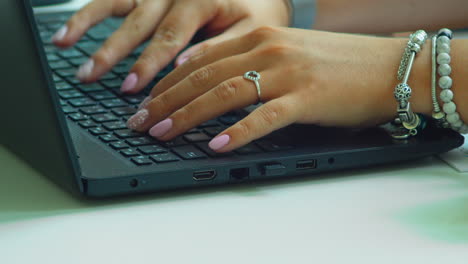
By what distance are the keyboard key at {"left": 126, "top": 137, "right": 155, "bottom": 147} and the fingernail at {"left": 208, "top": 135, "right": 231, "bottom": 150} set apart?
6 centimetres

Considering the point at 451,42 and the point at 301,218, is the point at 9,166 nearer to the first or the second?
the point at 301,218

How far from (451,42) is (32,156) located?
441 millimetres

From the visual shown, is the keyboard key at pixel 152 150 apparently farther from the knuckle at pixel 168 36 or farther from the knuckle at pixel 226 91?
the knuckle at pixel 168 36

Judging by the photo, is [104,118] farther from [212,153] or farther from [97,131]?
[212,153]

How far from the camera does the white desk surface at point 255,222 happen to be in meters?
0.51

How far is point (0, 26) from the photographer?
1.95 ft

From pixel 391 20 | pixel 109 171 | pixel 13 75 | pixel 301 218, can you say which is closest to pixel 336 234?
pixel 301 218

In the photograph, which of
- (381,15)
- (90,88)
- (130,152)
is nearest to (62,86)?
(90,88)

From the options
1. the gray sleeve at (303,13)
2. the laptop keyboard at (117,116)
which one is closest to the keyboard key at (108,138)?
the laptop keyboard at (117,116)

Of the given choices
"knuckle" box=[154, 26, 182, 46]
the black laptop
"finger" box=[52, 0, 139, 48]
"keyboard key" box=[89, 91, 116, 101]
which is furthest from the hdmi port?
"finger" box=[52, 0, 139, 48]

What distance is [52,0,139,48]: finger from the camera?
0.97m

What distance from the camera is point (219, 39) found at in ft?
3.07

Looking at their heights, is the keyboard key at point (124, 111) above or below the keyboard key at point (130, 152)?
below

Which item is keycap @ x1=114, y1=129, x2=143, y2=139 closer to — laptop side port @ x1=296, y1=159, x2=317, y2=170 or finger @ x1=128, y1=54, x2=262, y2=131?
finger @ x1=128, y1=54, x2=262, y2=131
